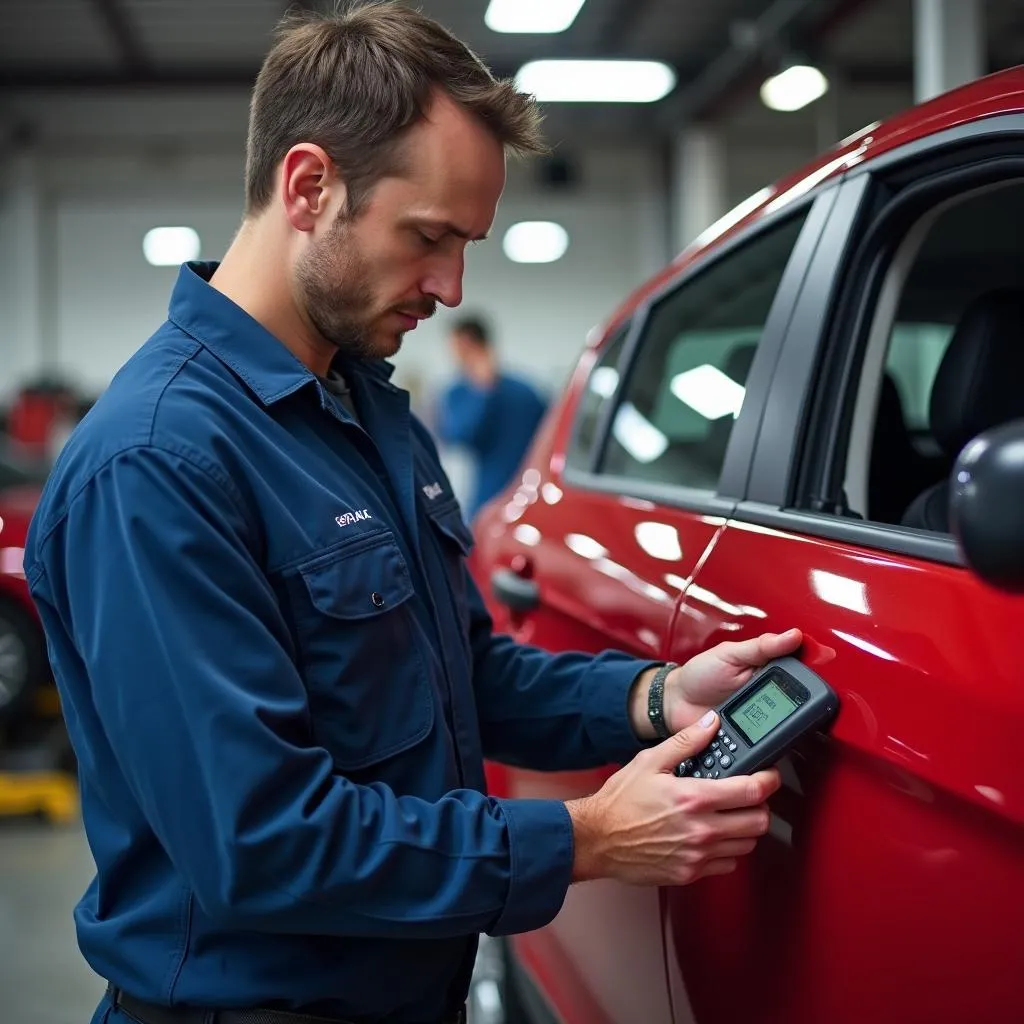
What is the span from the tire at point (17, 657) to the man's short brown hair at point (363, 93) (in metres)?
4.53

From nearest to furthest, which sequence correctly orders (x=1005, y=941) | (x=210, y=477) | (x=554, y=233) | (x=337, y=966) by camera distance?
(x=1005, y=941) → (x=210, y=477) → (x=337, y=966) → (x=554, y=233)

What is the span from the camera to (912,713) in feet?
3.25

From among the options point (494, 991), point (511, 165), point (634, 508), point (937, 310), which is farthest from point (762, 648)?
point (511, 165)

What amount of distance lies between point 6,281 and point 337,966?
1294cm

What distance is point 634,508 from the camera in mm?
1799

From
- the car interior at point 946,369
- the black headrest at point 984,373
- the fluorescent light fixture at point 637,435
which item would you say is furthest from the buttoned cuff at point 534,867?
the fluorescent light fixture at point 637,435

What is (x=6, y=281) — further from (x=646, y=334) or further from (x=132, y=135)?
(x=646, y=334)

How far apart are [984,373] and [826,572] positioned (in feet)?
1.58

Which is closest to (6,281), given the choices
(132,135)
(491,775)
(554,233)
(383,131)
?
(132,135)

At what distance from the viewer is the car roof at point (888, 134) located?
46.9 inches

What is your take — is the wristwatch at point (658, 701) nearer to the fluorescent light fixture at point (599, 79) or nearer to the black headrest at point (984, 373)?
the black headrest at point (984, 373)

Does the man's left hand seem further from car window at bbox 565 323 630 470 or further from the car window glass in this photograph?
car window at bbox 565 323 630 470

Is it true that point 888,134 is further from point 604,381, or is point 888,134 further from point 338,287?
point 604,381

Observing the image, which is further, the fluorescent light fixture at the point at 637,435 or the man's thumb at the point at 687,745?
the fluorescent light fixture at the point at 637,435
